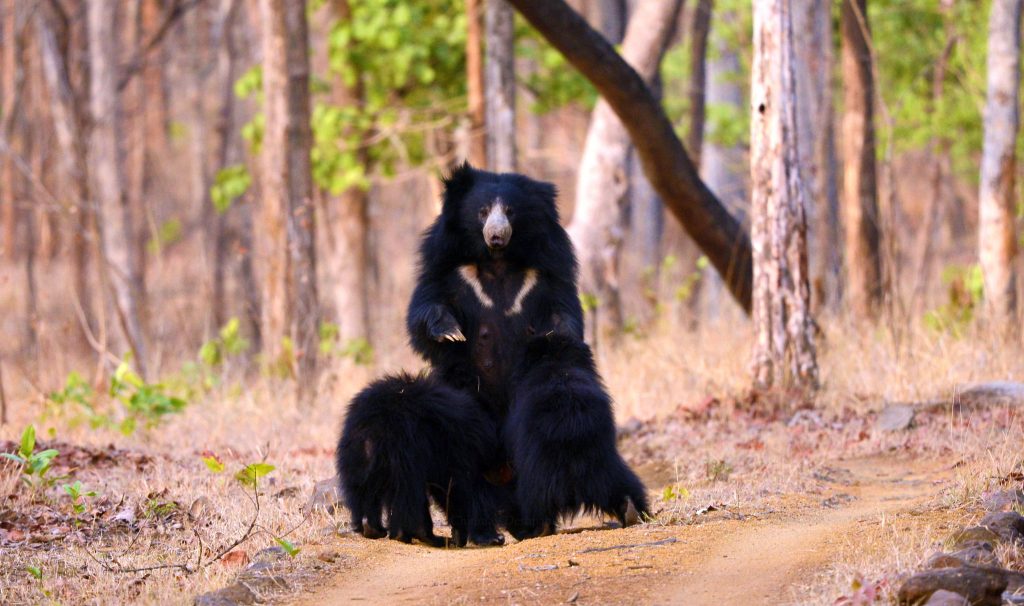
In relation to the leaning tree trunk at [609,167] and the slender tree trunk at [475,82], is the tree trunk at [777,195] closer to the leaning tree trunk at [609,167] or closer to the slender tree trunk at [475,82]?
the leaning tree trunk at [609,167]

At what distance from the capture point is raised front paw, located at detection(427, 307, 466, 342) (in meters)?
5.41

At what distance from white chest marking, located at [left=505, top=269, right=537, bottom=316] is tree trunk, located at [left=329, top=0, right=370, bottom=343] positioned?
9566mm

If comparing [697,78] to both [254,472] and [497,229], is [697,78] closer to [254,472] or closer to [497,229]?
[497,229]

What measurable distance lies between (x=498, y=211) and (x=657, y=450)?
2.85 m

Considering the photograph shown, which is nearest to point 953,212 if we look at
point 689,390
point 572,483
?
point 689,390

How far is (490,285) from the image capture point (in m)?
5.67

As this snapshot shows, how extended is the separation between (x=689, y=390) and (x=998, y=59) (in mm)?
3668

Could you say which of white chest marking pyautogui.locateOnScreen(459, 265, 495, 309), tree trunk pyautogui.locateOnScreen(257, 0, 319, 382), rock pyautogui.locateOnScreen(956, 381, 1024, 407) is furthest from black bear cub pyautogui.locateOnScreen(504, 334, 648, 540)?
tree trunk pyautogui.locateOnScreen(257, 0, 319, 382)

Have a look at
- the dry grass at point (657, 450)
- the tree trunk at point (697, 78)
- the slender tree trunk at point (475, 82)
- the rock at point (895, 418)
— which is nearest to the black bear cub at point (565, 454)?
the dry grass at point (657, 450)

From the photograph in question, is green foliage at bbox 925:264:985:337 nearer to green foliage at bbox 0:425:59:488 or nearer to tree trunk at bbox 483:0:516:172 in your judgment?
tree trunk at bbox 483:0:516:172

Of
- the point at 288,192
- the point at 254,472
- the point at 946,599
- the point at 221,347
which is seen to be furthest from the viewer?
the point at 221,347

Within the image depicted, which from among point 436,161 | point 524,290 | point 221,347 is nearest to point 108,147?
point 436,161

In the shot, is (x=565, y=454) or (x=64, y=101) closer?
(x=565, y=454)

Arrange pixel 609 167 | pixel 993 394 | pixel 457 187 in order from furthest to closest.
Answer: pixel 609 167, pixel 993 394, pixel 457 187
